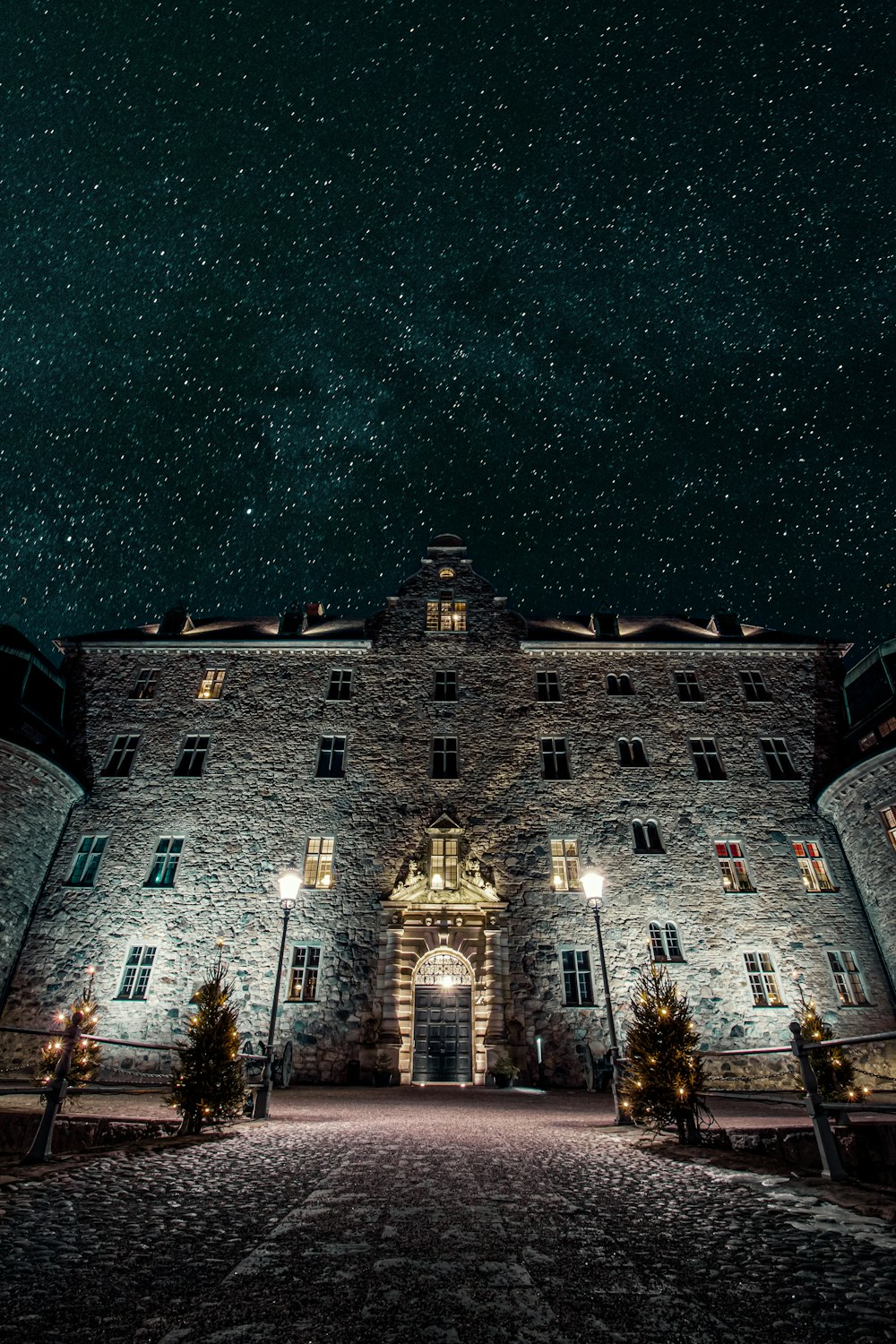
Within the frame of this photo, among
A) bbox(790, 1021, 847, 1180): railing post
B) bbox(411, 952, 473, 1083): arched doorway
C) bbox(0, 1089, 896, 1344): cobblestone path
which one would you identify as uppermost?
bbox(411, 952, 473, 1083): arched doorway

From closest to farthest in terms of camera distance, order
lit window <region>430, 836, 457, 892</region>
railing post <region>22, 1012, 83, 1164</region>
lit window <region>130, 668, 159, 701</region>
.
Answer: railing post <region>22, 1012, 83, 1164</region>
lit window <region>430, 836, 457, 892</region>
lit window <region>130, 668, 159, 701</region>

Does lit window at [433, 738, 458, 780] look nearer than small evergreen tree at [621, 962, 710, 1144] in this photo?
No

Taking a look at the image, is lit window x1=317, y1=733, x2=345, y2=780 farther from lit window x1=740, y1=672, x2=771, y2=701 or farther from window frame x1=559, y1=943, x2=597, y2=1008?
lit window x1=740, y1=672, x2=771, y2=701

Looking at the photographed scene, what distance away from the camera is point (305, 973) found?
710 inches

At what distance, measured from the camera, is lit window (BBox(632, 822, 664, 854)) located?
775 inches

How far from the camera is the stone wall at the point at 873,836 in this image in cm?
1792

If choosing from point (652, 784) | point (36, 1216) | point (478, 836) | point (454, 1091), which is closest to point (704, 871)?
point (652, 784)

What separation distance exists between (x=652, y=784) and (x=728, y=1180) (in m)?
15.3

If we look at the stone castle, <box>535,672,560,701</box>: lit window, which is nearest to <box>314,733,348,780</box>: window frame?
the stone castle

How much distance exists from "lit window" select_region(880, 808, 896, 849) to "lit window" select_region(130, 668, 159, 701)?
77.5 ft

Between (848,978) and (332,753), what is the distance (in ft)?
54.8

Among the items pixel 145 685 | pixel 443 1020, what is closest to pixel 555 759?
pixel 443 1020

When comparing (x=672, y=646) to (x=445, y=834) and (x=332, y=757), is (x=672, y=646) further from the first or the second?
(x=332, y=757)

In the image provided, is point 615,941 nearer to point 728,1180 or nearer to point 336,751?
point 336,751
